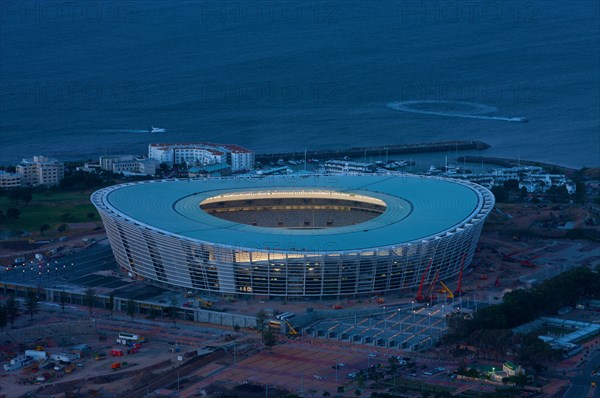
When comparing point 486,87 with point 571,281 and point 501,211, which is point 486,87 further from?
point 571,281

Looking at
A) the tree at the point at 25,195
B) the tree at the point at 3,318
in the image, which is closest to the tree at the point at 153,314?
the tree at the point at 3,318

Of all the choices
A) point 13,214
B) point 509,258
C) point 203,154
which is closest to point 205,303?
point 509,258

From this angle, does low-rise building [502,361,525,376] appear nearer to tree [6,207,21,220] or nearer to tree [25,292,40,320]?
tree [25,292,40,320]

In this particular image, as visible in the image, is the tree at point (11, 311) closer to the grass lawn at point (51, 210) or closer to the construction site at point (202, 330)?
the construction site at point (202, 330)

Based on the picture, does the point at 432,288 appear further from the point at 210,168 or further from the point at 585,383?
the point at 210,168

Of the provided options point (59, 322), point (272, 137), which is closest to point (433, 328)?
point (59, 322)

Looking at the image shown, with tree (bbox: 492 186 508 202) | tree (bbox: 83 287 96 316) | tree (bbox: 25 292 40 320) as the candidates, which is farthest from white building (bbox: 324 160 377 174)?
tree (bbox: 25 292 40 320)

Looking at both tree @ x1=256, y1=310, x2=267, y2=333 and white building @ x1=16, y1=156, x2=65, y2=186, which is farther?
white building @ x1=16, y1=156, x2=65, y2=186
